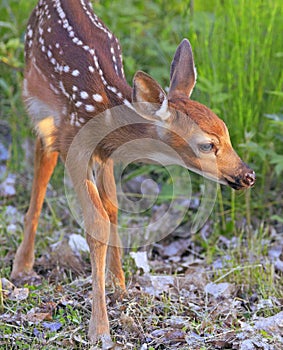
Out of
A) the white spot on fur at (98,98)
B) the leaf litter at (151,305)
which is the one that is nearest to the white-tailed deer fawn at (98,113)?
the white spot on fur at (98,98)

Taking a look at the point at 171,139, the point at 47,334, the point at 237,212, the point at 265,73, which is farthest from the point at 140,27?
the point at 47,334

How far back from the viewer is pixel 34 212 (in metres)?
4.55

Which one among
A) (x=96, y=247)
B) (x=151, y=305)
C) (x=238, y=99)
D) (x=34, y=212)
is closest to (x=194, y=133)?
(x=96, y=247)

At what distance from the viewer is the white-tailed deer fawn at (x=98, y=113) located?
359 centimetres

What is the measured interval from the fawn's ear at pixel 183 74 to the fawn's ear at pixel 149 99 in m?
0.22

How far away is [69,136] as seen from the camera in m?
3.94

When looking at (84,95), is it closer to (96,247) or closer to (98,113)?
(98,113)

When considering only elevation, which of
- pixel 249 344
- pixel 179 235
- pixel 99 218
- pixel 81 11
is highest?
pixel 81 11

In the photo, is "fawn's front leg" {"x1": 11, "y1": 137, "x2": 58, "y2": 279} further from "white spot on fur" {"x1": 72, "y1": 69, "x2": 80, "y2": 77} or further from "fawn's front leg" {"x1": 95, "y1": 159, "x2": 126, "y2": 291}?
"white spot on fur" {"x1": 72, "y1": 69, "x2": 80, "y2": 77}

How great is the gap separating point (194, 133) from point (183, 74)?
385mm

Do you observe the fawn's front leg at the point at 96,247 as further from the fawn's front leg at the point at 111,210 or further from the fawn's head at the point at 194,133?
the fawn's head at the point at 194,133

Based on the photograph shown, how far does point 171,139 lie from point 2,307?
47.7 inches

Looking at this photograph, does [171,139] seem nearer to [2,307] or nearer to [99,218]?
[99,218]

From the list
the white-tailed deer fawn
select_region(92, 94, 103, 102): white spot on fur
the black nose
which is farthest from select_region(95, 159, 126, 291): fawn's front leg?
the black nose
